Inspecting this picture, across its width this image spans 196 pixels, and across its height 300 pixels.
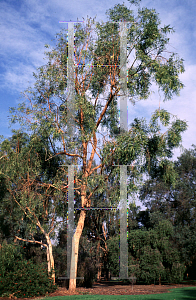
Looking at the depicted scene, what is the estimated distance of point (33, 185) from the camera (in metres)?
12.4

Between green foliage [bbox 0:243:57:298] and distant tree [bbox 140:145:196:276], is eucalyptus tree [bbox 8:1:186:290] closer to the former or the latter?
green foliage [bbox 0:243:57:298]

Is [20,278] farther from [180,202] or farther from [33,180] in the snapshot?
[180,202]

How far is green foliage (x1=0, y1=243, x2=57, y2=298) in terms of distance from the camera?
8.83 meters

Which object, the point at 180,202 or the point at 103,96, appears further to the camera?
the point at 180,202

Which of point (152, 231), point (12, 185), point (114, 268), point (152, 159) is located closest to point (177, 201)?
point (152, 231)

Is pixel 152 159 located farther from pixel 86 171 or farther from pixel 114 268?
pixel 114 268

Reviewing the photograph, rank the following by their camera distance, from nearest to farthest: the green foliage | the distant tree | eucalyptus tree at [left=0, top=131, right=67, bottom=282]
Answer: the green foliage → eucalyptus tree at [left=0, top=131, right=67, bottom=282] → the distant tree

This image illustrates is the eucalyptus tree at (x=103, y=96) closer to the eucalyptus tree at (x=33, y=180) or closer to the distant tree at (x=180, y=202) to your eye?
the eucalyptus tree at (x=33, y=180)

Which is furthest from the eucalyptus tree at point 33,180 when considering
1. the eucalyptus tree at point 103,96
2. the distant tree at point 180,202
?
the distant tree at point 180,202

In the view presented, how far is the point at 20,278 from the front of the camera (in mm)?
9117

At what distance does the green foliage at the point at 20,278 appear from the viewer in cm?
883

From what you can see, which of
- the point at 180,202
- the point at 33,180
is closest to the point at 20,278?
the point at 33,180

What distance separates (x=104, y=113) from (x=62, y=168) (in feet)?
10.2

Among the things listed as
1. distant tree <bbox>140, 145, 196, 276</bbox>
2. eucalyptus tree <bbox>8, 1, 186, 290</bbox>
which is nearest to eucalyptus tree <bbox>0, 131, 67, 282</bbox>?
eucalyptus tree <bbox>8, 1, 186, 290</bbox>
